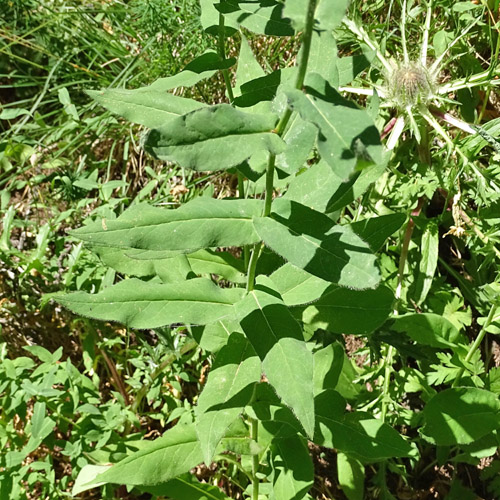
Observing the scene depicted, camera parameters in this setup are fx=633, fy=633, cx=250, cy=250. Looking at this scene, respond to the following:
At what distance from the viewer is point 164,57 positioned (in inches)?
116

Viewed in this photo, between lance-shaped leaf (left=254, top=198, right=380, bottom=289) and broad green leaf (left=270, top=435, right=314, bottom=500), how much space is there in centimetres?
77

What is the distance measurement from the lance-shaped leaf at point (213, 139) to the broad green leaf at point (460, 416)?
1.07 m

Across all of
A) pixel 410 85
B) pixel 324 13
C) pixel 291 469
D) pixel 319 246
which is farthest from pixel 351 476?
pixel 324 13

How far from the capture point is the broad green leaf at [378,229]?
1512mm

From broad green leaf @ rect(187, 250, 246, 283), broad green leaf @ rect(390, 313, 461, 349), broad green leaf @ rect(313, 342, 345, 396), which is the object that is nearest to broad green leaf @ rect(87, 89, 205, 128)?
broad green leaf @ rect(187, 250, 246, 283)

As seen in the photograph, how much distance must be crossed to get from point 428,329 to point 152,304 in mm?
896

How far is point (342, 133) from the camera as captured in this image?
37.1 inches

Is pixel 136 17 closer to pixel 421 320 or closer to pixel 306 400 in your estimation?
pixel 421 320

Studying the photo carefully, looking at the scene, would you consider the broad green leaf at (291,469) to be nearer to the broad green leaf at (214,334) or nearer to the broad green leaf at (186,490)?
the broad green leaf at (186,490)

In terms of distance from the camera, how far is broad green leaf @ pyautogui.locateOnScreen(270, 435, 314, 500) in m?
1.71

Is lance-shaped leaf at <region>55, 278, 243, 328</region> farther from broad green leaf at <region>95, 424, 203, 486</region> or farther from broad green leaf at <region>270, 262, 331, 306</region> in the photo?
broad green leaf at <region>95, 424, 203, 486</region>

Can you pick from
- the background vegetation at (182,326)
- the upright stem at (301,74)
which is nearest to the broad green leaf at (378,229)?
the background vegetation at (182,326)

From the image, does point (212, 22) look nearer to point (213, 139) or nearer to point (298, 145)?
point (298, 145)

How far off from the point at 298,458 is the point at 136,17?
236 centimetres
